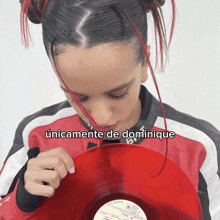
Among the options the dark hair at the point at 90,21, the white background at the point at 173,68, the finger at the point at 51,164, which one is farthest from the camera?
the white background at the point at 173,68

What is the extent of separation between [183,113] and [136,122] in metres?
0.14

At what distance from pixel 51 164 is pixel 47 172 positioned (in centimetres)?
2

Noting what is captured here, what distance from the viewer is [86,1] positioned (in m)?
0.39

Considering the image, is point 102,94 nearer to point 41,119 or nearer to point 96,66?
point 96,66

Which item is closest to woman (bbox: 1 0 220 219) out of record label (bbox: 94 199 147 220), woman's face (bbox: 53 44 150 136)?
woman's face (bbox: 53 44 150 136)

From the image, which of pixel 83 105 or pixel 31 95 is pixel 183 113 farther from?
pixel 31 95

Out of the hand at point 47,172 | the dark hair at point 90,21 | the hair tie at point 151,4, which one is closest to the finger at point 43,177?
the hand at point 47,172

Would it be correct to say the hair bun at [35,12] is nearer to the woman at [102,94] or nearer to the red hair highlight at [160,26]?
the woman at [102,94]

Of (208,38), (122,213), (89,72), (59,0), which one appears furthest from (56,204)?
(208,38)

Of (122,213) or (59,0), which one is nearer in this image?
(59,0)

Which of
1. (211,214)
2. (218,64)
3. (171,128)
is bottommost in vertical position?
(211,214)

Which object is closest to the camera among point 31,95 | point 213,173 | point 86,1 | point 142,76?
point 86,1

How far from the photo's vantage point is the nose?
466mm

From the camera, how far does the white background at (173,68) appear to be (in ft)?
2.12
